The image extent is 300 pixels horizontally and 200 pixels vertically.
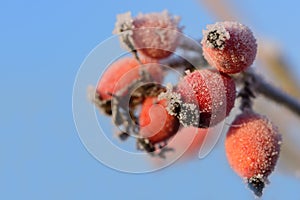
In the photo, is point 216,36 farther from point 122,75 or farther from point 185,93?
point 122,75

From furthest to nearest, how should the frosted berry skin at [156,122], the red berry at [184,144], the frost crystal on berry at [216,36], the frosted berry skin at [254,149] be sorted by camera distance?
the red berry at [184,144], the frosted berry skin at [156,122], the frosted berry skin at [254,149], the frost crystal on berry at [216,36]

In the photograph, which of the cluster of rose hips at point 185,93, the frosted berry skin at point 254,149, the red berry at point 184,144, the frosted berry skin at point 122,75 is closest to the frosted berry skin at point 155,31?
the cluster of rose hips at point 185,93

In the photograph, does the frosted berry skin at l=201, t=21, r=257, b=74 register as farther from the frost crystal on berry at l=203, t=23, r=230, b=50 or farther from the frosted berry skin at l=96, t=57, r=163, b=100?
the frosted berry skin at l=96, t=57, r=163, b=100

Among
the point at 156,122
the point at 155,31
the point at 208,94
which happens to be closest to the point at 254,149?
the point at 208,94

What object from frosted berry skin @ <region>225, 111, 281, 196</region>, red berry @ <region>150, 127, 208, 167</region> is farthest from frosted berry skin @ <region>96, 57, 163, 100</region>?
frosted berry skin @ <region>225, 111, 281, 196</region>

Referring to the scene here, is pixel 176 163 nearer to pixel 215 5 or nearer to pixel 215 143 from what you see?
pixel 215 143

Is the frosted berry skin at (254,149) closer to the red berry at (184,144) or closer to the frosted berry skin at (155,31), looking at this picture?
the red berry at (184,144)

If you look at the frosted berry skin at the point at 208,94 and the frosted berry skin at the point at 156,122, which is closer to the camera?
the frosted berry skin at the point at 208,94

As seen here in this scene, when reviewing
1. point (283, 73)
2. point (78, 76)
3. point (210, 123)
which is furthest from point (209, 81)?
point (283, 73)
